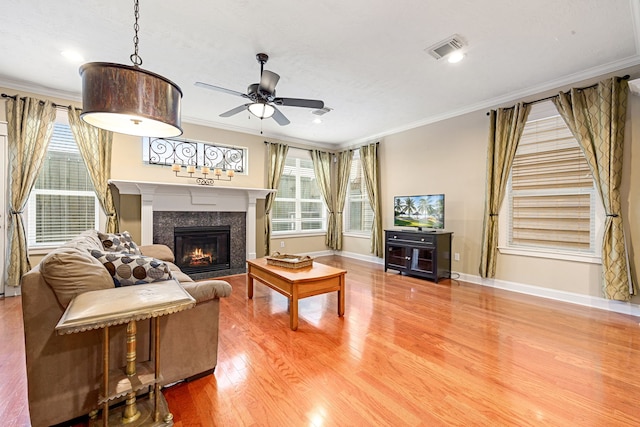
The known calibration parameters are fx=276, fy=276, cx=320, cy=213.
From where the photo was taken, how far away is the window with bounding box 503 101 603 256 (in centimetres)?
338

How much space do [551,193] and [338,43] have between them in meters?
3.31

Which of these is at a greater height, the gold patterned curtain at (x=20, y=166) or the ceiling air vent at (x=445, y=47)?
the ceiling air vent at (x=445, y=47)

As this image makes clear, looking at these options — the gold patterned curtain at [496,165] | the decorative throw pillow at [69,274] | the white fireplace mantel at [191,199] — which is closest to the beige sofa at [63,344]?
the decorative throw pillow at [69,274]

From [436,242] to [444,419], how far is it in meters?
3.03

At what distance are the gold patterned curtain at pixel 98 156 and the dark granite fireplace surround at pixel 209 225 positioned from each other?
580 millimetres

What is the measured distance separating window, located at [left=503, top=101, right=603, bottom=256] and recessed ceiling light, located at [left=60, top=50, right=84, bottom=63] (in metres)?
5.45

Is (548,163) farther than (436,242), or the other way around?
(436,242)

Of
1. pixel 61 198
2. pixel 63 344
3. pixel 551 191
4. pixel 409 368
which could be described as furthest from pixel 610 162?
pixel 61 198

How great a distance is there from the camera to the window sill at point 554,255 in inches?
129

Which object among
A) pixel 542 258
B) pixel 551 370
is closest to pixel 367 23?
pixel 551 370

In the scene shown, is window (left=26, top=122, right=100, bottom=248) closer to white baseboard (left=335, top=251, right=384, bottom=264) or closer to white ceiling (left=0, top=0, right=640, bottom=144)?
white ceiling (left=0, top=0, right=640, bottom=144)

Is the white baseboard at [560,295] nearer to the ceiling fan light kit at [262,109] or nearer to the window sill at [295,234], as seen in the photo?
the window sill at [295,234]

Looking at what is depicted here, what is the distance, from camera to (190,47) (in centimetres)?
277

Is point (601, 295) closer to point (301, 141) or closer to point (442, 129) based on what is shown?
point (442, 129)
